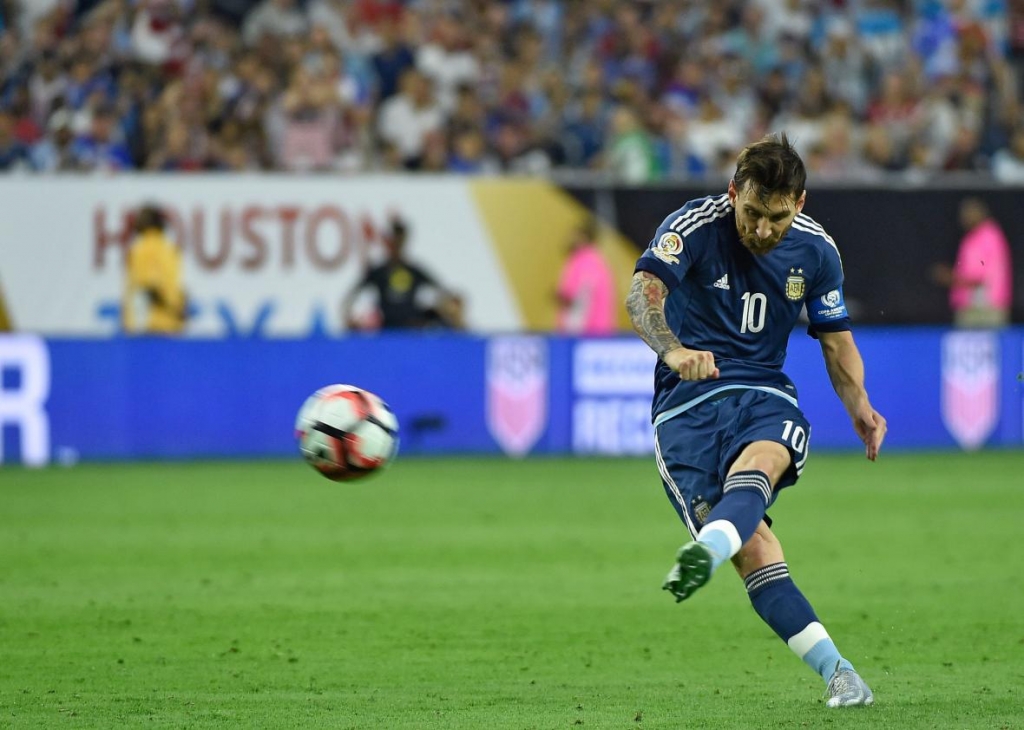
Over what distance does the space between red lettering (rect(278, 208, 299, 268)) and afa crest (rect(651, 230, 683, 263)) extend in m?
13.8

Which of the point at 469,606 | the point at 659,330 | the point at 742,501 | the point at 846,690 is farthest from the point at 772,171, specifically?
the point at 469,606

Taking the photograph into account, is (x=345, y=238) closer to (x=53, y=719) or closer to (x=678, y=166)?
(x=678, y=166)

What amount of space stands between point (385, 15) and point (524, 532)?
10.9 m

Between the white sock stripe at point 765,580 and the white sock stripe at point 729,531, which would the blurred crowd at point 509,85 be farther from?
the white sock stripe at point 729,531

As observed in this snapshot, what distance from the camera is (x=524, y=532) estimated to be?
41.3 ft

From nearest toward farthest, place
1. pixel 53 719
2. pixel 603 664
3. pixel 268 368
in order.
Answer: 1. pixel 53 719
2. pixel 603 664
3. pixel 268 368

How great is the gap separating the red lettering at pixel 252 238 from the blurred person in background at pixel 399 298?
1102 millimetres

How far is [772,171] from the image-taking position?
6219mm

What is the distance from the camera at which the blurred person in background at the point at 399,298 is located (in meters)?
19.5

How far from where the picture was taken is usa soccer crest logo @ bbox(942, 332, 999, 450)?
19.3m

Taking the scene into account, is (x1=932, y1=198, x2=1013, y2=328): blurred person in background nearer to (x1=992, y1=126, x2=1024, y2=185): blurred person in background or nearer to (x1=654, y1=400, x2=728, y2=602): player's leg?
(x1=992, y1=126, x2=1024, y2=185): blurred person in background

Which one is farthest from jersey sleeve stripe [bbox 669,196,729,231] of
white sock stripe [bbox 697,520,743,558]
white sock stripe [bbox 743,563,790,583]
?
white sock stripe [bbox 743,563,790,583]

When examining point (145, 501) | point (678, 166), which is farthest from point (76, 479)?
point (678, 166)

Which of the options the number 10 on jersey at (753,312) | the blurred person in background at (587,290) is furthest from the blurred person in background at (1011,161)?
the number 10 on jersey at (753,312)
